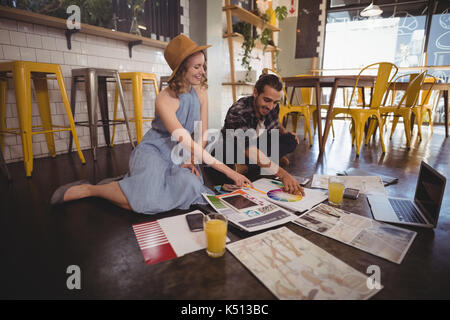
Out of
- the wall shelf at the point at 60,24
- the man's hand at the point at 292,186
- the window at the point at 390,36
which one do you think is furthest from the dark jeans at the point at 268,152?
the window at the point at 390,36

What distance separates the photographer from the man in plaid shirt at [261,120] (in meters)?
1.59

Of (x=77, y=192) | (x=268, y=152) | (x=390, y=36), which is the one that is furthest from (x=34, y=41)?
(x=390, y=36)

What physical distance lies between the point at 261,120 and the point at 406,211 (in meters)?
1.02

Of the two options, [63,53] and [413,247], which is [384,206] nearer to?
[413,247]

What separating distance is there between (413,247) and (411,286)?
0.94 ft

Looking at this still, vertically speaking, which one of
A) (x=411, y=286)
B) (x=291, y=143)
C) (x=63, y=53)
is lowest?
(x=411, y=286)

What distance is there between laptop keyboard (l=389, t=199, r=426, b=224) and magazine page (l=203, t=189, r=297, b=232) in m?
0.55

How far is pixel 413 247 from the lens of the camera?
109 centimetres

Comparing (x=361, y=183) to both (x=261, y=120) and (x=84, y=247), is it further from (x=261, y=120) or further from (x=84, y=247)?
(x=84, y=247)

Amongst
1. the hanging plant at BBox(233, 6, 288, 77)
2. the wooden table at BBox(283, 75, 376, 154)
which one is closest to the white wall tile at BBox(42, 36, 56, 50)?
the wooden table at BBox(283, 75, 376, 154)

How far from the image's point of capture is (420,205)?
141 cm

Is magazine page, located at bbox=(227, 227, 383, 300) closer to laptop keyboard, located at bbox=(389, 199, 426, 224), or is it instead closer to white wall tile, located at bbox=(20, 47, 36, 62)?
laptop keyboard, located at bbox=(389, 199, 426, 224)
